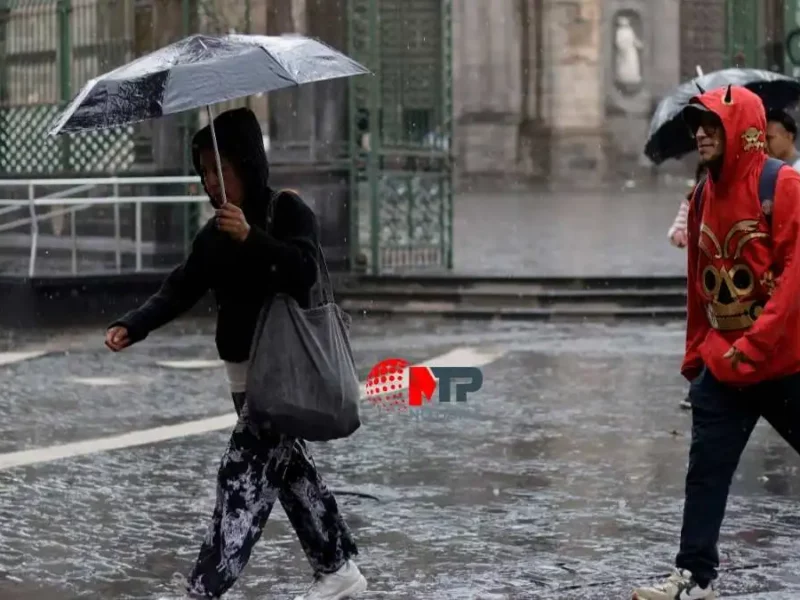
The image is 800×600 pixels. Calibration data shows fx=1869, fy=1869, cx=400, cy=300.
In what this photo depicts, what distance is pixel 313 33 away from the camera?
62.6ft

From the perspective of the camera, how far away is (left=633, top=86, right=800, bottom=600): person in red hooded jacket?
5.95 m

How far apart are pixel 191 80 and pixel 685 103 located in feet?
9.53

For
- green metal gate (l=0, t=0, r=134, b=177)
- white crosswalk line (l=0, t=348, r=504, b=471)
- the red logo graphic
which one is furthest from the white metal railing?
white crosswalk line (l=0, t=348, r=504, b=471)

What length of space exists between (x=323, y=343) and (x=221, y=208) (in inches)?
21.5

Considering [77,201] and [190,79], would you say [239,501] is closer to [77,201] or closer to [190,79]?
[190,79]

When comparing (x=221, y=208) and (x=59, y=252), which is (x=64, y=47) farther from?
(x=221, y=208)

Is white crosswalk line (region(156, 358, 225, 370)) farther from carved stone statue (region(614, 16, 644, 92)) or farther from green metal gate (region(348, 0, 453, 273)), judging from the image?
carved stone statue (region(614, 16, 644, 92))

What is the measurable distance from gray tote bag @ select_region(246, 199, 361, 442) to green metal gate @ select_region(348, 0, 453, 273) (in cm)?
1298

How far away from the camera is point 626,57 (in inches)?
1742

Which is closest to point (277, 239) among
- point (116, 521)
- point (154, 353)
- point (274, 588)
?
point (274, 588)

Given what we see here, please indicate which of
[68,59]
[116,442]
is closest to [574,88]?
[68,59]

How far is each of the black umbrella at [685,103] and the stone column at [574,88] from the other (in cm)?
3334

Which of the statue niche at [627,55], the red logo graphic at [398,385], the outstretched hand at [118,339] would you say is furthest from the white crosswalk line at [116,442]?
the statue niche at [627,55]

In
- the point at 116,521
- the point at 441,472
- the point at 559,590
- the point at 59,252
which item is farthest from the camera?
the point at 59,252
